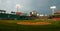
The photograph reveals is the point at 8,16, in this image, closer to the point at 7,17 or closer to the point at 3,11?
the point at 7,17

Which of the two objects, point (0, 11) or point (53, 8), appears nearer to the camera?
point (0, 11)

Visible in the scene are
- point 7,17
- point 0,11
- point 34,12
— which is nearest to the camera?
point 7,17

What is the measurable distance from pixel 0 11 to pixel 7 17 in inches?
401

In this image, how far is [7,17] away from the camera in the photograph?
46.1 m

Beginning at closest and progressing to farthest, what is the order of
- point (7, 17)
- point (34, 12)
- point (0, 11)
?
point (7, 17) < point (0, 11) < point (34, 12)

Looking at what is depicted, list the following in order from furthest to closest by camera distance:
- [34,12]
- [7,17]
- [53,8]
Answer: [53,8]
[34,12]
[7,17]

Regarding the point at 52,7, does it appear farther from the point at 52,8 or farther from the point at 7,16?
the point at 7,16

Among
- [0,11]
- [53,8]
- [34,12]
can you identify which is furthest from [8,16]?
[53,8]

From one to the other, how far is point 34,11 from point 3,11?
20.8 metres

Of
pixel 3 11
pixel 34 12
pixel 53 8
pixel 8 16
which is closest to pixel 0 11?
pixel 3 11

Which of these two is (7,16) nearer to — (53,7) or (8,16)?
(8,16)

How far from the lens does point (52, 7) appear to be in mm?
86000

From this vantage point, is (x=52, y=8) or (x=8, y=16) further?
(x=52, y=8)

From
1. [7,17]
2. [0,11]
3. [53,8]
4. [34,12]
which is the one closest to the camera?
[7,17]
